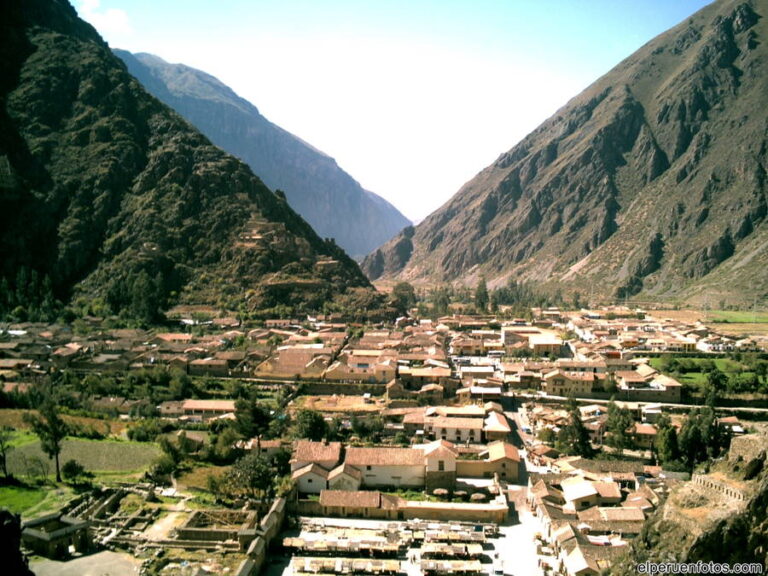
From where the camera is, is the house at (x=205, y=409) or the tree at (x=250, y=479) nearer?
the tree at (x=250, y=479)

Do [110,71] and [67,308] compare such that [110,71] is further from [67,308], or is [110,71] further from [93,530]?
[93,530]

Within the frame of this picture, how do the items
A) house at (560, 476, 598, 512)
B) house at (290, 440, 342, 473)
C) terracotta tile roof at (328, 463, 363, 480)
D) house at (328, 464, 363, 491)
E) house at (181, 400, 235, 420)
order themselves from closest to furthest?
1. house at (560, 476, 598, 512)
2. house at (328, 464, 363, 491)
3. terracotta tile roof at (328, 463, 363, 480)
4. house at (290, 440, 342, 473)
5. house at (181, 400, 235, 420)

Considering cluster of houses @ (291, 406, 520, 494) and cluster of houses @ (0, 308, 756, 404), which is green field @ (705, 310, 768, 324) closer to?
cluster of houses @ (0, 308, 756, 404)

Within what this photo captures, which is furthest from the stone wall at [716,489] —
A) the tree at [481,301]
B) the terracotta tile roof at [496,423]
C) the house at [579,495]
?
the tree at [481,301]

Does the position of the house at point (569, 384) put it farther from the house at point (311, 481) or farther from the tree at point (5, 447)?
the tree at point (5, 447)

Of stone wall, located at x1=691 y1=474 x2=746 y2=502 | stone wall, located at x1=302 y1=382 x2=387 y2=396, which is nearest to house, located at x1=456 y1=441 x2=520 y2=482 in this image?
stone wall, located at x1=691 y1=474 x2=746 y2=502

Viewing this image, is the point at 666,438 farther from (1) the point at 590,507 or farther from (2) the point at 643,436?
(1) the point at 590,507

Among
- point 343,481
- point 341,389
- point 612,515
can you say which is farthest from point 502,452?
point 341,389
